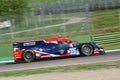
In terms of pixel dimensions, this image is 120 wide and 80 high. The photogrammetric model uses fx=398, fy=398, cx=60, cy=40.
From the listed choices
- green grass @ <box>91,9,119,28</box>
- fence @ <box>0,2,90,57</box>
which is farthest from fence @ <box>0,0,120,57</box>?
green grass @ <box>91,9,119,28</box>

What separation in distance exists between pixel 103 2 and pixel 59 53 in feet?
75.9

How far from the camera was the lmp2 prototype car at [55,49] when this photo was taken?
19.3 m

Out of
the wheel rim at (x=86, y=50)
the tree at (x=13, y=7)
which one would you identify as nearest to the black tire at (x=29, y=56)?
the wheel rim at (x=86, y=50)

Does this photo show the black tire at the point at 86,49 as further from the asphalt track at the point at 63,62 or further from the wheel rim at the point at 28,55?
the wheel rim at the point at 28,55

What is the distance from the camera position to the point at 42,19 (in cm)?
2569

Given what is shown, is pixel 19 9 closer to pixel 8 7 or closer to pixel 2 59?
pixel 8 7

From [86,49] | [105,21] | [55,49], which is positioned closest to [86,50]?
[86,49]

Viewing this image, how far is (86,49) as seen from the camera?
63.5 ft

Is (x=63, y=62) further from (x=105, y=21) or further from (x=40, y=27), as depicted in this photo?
(x=105, y=21)

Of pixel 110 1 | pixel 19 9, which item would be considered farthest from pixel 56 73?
pixel 110 1

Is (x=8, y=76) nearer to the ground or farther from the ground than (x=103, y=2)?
nearer to the ground

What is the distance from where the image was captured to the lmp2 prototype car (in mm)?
19312

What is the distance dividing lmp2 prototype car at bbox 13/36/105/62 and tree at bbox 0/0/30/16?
18.1 meters

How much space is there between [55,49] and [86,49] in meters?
1.51
